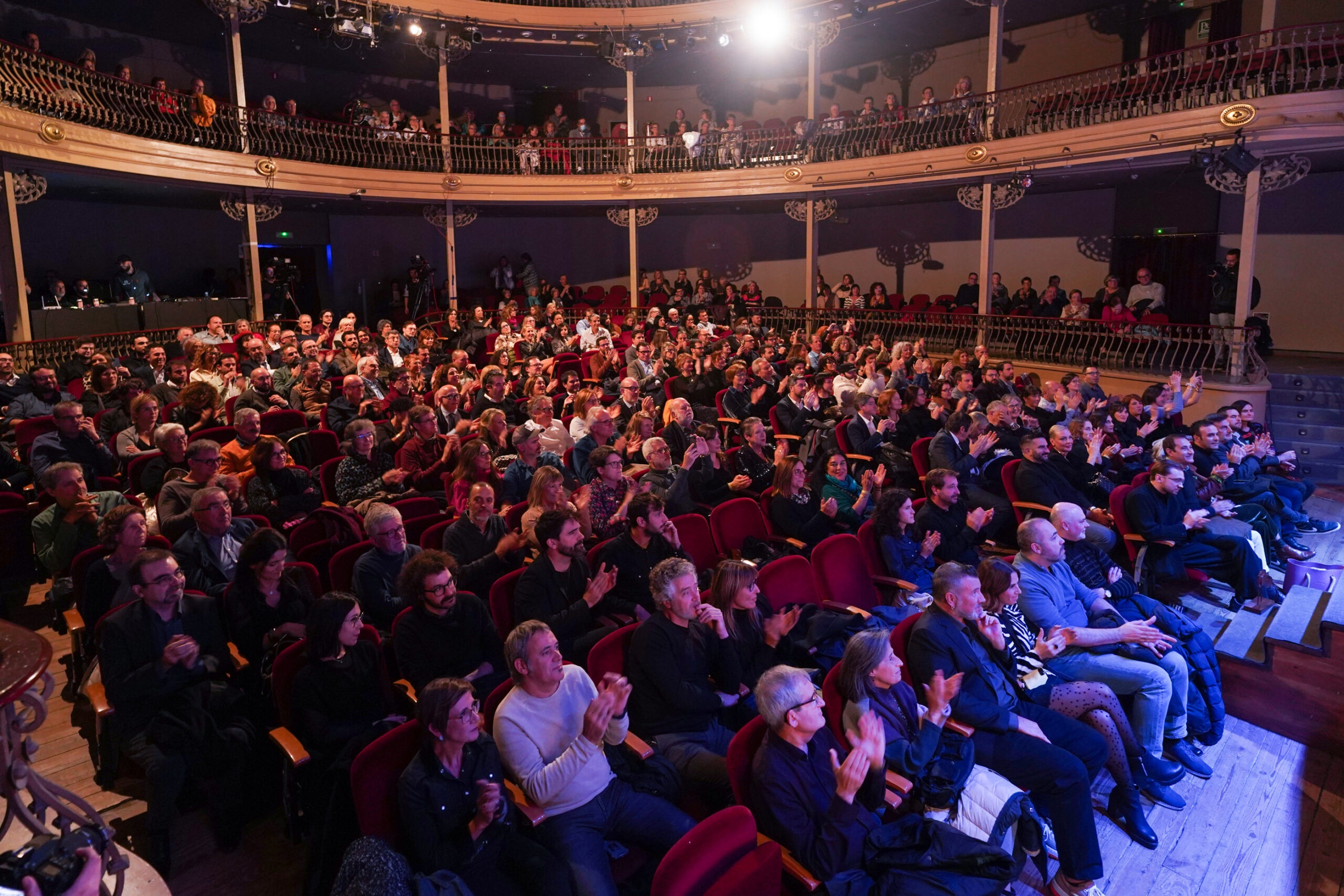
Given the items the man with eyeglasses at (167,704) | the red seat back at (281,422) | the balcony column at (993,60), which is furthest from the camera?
the balcony column at (993,60)

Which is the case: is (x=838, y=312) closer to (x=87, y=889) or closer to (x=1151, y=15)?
(x=1151, y=15)

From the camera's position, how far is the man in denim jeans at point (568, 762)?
8.46 ft

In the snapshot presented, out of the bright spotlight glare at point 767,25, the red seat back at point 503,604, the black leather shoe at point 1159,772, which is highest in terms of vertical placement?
the bright spotlight glare at point 767,25

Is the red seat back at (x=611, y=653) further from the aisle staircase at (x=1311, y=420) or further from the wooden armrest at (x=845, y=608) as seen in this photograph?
the aisle staircase at (x=1311, y=420)

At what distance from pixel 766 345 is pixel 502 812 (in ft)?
26.9

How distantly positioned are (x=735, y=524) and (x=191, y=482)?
291 cm

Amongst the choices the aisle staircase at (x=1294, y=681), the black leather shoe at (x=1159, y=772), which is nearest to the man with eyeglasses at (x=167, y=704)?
the black leather shoe at (x=1159, y=772)

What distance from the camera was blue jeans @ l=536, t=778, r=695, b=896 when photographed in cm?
248

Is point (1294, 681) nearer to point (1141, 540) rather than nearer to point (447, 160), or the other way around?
point (1141, 540)

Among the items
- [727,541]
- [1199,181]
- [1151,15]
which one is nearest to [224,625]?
[727,541]

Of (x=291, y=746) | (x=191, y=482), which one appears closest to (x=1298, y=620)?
(x=291, y=746)

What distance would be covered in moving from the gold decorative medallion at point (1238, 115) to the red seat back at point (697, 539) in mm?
8362

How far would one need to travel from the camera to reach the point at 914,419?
700cm

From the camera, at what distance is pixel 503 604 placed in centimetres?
376
